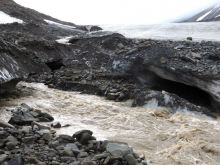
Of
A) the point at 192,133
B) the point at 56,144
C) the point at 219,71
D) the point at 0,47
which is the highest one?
the point at 0,47

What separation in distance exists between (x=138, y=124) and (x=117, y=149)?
2.28 meters

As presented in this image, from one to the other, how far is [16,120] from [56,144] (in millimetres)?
1462

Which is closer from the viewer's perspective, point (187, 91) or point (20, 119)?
point (20, 119)

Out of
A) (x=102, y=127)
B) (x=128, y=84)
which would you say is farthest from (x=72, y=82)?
(x=102, y=127)

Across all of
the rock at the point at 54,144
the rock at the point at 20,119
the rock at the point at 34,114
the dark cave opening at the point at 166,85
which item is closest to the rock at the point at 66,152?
the rock at the point at 54,144

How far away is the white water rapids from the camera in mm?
4180

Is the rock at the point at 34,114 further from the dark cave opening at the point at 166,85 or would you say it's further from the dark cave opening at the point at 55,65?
the dark cave opening at the point at 55,65

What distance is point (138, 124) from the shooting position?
5.59m

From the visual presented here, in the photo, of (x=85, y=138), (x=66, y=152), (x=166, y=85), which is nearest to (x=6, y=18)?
(x=166, y=85)

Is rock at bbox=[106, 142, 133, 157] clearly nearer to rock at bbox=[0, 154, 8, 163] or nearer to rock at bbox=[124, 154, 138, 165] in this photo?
rock at bbox=[124, 154, 138, 165]

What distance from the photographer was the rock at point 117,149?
131 inches

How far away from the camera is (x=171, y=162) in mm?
3783

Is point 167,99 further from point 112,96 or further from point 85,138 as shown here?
point 85,138

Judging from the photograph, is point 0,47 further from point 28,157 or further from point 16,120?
point 28,157
